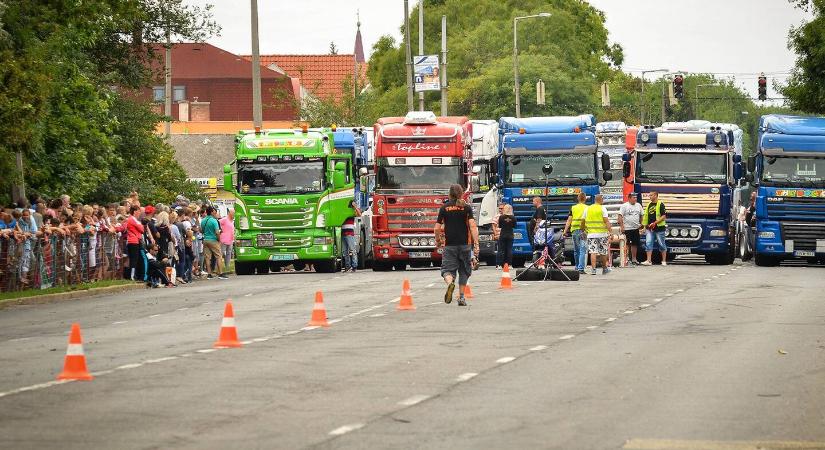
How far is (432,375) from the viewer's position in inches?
597

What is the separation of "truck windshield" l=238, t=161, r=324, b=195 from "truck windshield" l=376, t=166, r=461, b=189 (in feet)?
5.76

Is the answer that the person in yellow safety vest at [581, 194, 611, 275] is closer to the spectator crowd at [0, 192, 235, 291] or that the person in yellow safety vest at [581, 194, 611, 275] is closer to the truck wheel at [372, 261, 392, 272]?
the truck wheel at [372, 261, 392, 272]

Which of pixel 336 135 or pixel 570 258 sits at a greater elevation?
pixel 336 135

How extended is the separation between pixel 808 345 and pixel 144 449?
9929mm

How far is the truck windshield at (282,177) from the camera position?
134ft

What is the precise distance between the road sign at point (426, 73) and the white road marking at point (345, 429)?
56128mm

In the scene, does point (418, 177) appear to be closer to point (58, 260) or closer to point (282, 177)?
point (282, 177)

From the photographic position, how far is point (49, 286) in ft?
105

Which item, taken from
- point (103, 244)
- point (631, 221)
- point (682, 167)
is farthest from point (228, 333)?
point (682, 167)

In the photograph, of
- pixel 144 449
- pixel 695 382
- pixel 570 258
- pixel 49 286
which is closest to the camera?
pixel 144 449

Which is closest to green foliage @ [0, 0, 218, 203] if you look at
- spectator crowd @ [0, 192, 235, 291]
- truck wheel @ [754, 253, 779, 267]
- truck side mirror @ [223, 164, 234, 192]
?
spectator crowd @ [0, 192, 235, 291]

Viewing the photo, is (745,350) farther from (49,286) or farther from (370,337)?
(49,286)

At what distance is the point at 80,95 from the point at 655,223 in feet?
51.5

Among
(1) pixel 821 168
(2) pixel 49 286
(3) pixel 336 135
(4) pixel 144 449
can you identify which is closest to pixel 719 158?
(1) pixel 821 168
